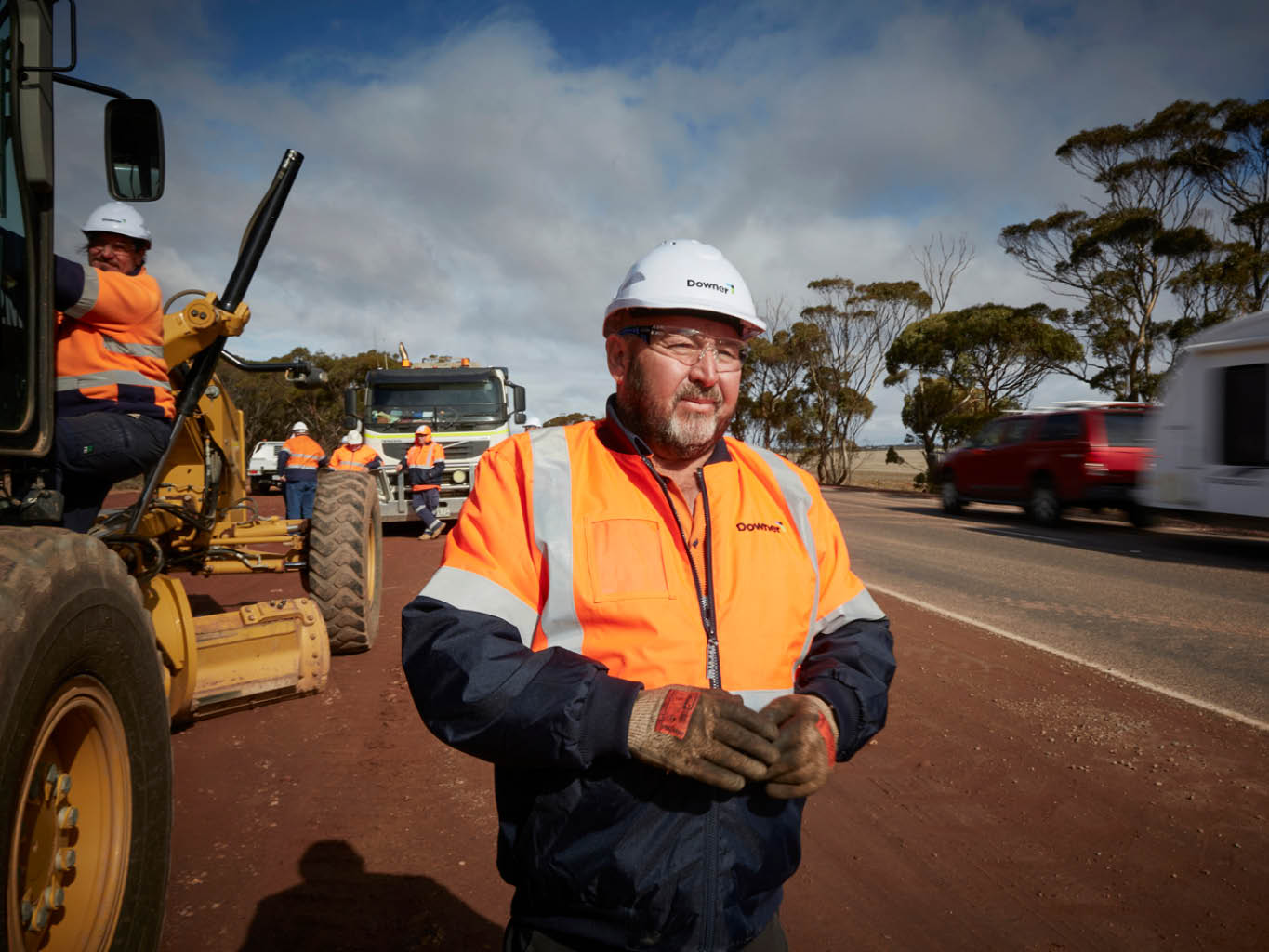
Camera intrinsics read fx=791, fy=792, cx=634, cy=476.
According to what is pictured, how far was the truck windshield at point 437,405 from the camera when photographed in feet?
46.5

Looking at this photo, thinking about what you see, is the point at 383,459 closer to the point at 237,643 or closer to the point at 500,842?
the point at 237,643

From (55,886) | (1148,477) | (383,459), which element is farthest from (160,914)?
(1148,477)

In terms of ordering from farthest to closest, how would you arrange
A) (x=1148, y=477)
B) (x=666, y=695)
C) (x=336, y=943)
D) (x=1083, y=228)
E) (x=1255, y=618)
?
(x=1083, y=228), (x=1148, y=477), (x=1255, y=618), (x=336, y=943), (x=666, y=695)

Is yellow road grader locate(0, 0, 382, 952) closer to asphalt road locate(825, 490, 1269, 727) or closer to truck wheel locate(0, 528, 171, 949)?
truck wheel locate(0, 528, 171, 949)

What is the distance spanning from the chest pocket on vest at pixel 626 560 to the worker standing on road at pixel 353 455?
10272 mm

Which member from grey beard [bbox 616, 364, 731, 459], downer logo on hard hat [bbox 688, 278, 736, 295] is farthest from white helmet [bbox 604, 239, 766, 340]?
grey beard [bbox 616, 364, 731, 459]

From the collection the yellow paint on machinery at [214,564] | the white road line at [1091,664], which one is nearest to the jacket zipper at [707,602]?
the yellow paint on machinery at [214,564]

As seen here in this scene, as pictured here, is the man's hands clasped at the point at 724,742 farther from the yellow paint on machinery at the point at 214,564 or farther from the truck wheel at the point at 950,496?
the truck wheel at the point at 950,496

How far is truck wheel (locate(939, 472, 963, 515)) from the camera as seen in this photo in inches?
685

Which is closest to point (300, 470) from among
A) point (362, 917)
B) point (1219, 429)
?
point (362, 917)

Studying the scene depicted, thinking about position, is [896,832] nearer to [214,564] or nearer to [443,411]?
[214,564]

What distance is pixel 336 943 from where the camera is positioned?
2582 millimetres

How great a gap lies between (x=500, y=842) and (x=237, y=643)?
3030 mm

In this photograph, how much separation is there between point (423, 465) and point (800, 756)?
11943mm
